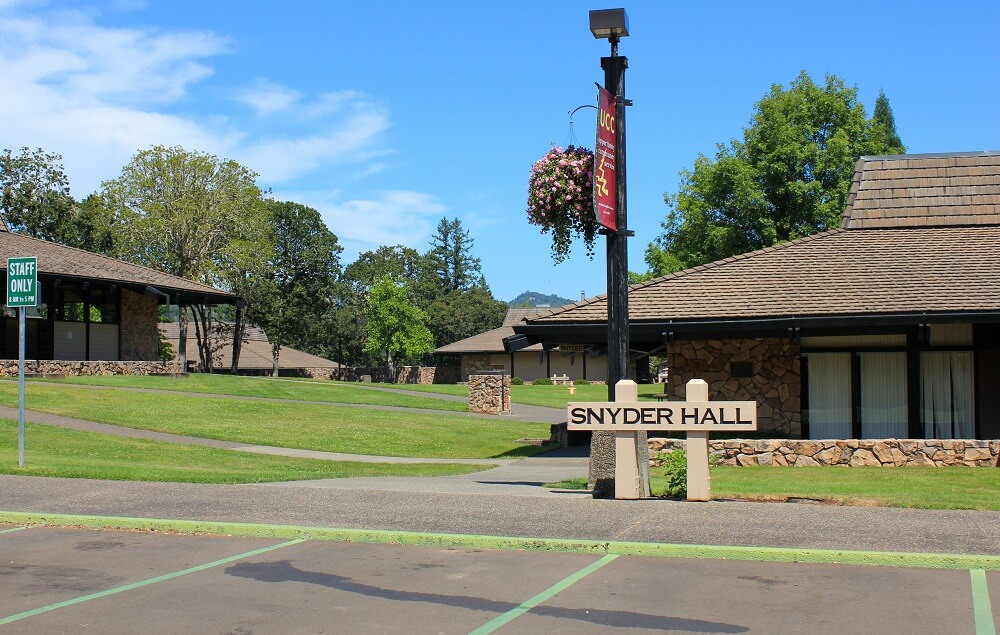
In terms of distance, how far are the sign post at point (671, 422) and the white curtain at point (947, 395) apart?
379 inches

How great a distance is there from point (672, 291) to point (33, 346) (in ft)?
88.6

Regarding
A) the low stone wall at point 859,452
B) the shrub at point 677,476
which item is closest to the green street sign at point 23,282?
the shrub at point 677,476

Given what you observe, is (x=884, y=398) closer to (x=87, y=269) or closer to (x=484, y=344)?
(x=87, y=269)

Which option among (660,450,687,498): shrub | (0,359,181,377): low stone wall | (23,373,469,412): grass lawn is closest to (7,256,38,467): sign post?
(660,450,687,498): shrub

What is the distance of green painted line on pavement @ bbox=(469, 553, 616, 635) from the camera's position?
6441mm

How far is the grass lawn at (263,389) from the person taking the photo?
1326 inches

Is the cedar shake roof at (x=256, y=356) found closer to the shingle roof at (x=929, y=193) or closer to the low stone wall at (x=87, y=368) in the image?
the low stone wall at (x=87, y=368)

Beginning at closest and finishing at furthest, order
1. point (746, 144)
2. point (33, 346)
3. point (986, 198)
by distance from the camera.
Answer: point (986, 198), point (33, 346), point (746, 144)

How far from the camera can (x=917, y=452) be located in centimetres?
1759

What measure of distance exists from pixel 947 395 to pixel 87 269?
29.5m

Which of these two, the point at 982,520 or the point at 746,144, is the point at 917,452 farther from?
the point at 746,144

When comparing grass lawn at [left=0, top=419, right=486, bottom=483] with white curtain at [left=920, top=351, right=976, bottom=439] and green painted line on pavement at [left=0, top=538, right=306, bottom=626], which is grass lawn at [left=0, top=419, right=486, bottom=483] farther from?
white curtain at [left=920, top=351, right=976, bottom=439]

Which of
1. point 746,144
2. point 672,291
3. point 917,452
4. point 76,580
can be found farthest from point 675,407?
point 746,144

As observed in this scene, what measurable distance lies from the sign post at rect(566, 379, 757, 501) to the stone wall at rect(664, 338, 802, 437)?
28.5ft
